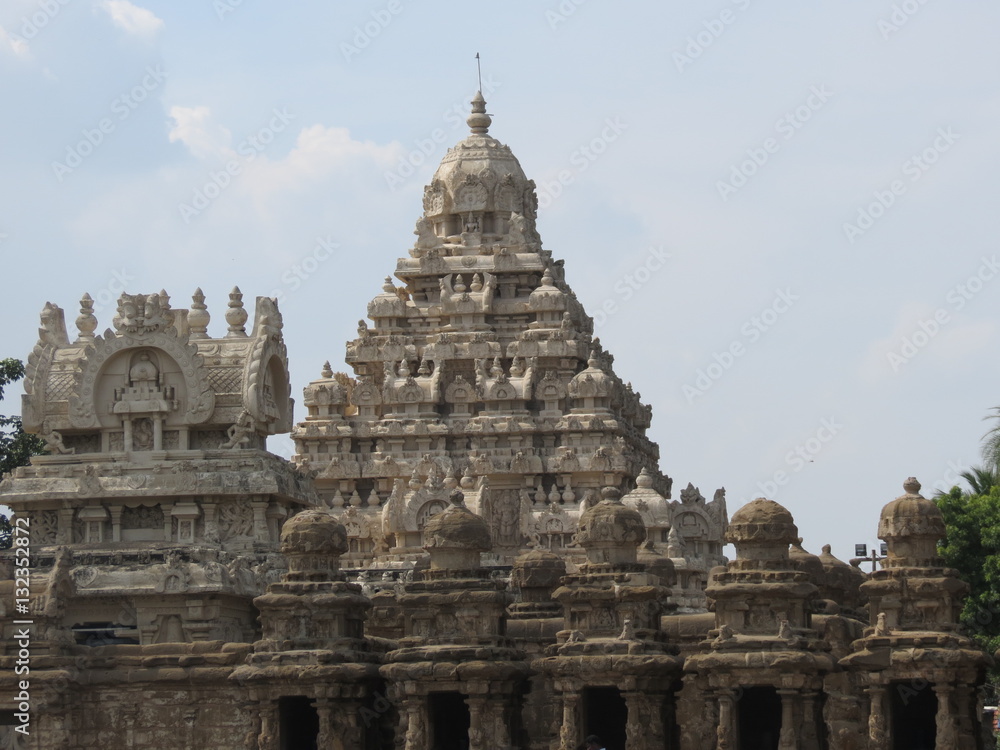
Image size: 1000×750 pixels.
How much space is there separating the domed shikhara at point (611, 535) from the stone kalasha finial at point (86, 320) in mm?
16462

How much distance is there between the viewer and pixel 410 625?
53.5 m

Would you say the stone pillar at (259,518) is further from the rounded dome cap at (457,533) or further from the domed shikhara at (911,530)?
the domed shikhara at (911,530)

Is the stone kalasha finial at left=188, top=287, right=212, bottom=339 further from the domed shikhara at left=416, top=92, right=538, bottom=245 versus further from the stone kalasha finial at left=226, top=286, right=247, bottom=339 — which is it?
the domed shikhara at left=416, top=92, right=538, bottom=245

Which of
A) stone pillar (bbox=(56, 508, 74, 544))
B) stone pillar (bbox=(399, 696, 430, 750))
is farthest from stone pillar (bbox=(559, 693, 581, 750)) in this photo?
stone pillar (bbox=(56, 508, 74, 544))

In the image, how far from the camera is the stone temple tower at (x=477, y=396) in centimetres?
9012

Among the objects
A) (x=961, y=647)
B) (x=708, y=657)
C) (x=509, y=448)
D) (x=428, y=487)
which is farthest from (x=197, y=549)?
(x=509, y=448)

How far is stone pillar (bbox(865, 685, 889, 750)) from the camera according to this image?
1950 inches

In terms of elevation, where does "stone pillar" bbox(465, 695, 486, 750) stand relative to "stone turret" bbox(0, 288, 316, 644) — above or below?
below

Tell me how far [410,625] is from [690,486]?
37.7 metres

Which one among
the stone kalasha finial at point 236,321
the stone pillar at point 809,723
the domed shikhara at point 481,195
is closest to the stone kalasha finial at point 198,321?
the stone kalasha finial at point 236,321

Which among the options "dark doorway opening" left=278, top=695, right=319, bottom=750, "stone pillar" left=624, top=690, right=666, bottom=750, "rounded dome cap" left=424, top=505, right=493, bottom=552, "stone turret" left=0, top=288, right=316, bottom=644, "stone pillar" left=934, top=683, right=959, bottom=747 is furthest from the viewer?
"stone turret" left=0, top=288, right=316, bottom=644

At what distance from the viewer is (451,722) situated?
5409 centimetres

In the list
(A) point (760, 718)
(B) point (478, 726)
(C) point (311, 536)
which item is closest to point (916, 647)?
(A) point (760, 718)

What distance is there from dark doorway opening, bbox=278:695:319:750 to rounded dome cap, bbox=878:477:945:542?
447 inches
